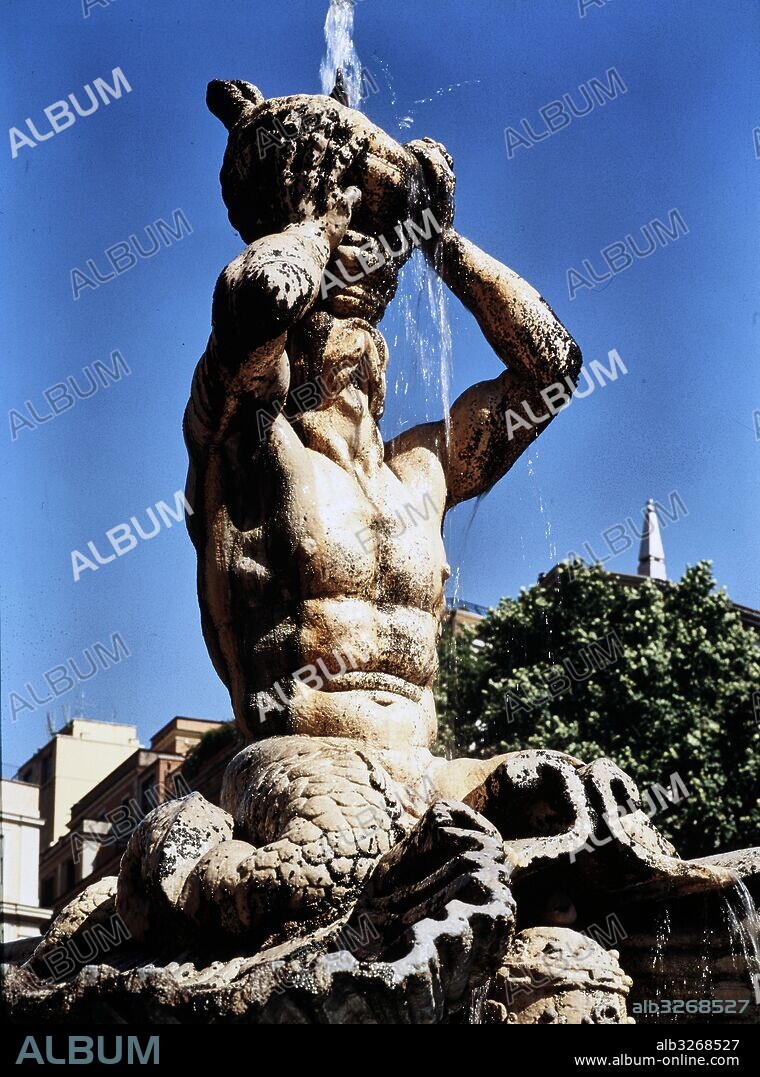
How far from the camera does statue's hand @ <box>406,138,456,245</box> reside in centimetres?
704

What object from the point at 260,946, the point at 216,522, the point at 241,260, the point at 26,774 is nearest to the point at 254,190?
the point at 241,260

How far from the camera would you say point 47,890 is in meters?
47.8

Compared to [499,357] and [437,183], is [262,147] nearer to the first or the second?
[437,183]

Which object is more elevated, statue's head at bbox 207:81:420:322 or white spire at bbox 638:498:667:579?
white spire at bbox 638:498:667:579

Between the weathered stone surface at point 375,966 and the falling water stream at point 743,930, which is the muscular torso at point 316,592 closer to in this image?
the weathered stone surface at point 375,966

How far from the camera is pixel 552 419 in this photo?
23.3 ft

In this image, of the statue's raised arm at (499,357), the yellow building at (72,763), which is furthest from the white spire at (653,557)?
the statue's raised arm at (499,357)

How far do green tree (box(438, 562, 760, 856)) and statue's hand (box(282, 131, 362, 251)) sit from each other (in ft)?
46.2

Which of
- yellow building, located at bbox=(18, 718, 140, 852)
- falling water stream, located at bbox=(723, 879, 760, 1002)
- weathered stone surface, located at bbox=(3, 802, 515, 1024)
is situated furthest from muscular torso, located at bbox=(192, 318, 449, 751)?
yellow building, located at bbox=(18, 718, 140, 852)

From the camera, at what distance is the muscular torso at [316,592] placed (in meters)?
6.27

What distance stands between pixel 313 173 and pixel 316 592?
5.47 ft

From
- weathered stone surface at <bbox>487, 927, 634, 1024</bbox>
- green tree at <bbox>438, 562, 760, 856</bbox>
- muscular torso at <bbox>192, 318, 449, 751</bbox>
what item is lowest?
weathered stone surface at <bbox>487, 927, 634, 1024</bbox>

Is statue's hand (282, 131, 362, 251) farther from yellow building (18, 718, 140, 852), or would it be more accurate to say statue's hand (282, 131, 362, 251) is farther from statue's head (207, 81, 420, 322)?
yellow building (18, 718, 140, 852)

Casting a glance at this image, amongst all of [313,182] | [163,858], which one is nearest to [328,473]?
[313,182]
